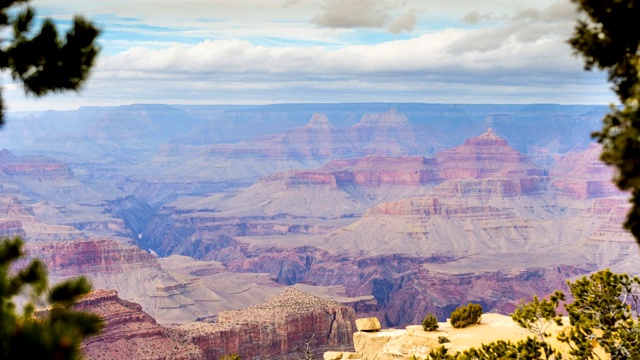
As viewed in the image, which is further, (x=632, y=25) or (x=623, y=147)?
(x=632, y=25)

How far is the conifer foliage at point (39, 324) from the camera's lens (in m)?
8.10

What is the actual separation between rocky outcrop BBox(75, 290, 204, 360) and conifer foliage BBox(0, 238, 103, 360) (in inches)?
2681

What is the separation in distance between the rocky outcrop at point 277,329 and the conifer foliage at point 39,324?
77837 millimetres

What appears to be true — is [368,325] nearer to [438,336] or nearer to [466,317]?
[466,317]

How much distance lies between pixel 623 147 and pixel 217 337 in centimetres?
8081

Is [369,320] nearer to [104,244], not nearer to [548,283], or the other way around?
[104,244]

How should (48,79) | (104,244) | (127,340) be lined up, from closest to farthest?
(48,79)
(127,340)
(104,244)

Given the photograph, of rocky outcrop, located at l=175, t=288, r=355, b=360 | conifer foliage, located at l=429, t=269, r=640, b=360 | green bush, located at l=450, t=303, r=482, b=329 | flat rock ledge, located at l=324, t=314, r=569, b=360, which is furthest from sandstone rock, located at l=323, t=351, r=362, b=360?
rocky outcrop, located at l=175, t=288, r=355, b=360

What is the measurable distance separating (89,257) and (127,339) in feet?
242

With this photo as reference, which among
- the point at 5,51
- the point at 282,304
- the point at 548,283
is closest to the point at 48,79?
the point at 5,51

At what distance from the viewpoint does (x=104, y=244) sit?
154500mm

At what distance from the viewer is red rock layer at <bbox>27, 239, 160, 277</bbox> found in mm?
148000

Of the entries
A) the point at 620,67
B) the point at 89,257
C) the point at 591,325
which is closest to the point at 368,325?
the point at 591,325

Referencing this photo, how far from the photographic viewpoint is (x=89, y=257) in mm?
151500
